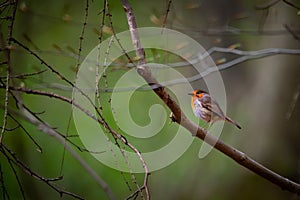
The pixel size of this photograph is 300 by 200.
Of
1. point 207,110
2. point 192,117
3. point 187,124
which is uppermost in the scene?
point 187,124

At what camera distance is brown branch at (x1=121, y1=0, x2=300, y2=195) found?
1.28 meters

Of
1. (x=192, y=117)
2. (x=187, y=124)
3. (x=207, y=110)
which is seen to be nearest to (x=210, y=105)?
(x=207, y=110)

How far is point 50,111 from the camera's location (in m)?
3.36

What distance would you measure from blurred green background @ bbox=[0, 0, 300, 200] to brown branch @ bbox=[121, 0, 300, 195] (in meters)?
1.41

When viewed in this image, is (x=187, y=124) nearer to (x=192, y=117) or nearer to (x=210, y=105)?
(x=210, y=105)

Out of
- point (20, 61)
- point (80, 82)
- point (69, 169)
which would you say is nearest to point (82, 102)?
point (80, 82)

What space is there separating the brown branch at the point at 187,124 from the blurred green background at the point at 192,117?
1406 mm

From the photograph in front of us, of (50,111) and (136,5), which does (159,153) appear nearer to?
(50,111)

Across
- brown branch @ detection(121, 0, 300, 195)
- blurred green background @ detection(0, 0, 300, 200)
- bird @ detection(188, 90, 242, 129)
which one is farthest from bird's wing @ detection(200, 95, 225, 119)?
blurred green background @ detection(0, 0, 300, 200)

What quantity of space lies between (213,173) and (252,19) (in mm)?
1080

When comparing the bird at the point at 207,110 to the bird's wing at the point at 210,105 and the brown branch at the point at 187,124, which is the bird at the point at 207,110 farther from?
the brown branch at the point at 187,124

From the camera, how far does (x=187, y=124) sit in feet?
4.78

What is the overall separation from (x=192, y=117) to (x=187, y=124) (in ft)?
5.39

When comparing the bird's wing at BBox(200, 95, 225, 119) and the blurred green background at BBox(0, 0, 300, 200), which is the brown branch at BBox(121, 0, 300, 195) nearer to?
the bird's wing at BBox(200, 95, 225, 119)
